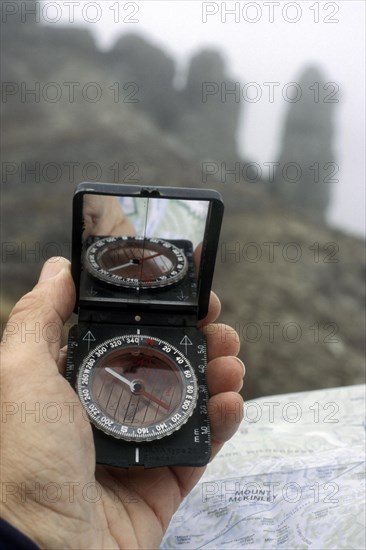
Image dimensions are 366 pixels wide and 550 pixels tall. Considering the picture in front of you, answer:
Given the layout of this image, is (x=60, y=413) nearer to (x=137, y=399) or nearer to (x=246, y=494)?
(x=137, y=399)

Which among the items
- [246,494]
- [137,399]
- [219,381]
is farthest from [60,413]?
[246,494]

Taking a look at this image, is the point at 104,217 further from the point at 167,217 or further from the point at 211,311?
the point at 211,311

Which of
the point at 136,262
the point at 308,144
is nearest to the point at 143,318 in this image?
the point at 136,262

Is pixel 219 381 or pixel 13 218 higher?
pixel 13 218

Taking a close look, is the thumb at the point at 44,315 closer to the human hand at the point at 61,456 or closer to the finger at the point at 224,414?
the human hand at the point at 61,456

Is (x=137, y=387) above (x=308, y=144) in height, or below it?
below
